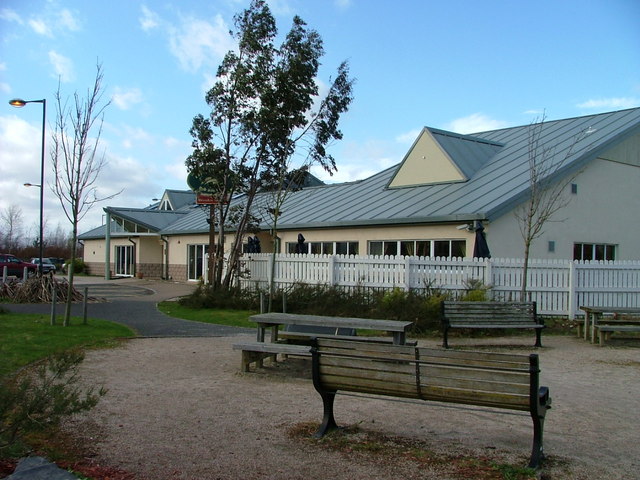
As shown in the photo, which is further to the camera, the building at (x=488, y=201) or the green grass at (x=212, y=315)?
the building at (x=488, y=201)

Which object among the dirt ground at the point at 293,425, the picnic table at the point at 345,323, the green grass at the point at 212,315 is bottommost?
the green grass at the point at 212,315

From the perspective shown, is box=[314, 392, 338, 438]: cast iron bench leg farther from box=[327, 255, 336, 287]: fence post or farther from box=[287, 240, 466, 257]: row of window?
box=[287, 240, 466, 257]: row of window

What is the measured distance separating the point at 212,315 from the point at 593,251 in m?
12.4

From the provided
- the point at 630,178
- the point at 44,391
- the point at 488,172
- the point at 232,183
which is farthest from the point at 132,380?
the point at 630,178

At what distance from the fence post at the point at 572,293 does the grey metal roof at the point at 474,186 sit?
2.48 m

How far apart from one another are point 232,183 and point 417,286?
765cm

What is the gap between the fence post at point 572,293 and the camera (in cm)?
1658

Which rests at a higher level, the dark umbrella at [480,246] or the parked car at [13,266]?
the dark umbrella at [480,246]

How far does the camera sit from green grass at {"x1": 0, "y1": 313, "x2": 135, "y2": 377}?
959 centimetres

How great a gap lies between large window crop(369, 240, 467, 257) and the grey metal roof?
77 centimetres

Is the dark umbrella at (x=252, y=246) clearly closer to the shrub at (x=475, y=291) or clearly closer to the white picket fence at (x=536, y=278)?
the white picket fence at (x=536, y=278)

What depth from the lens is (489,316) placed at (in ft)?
42.1

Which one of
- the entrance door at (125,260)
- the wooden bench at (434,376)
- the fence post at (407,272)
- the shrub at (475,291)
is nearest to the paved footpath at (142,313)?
the fence post at (407,272)

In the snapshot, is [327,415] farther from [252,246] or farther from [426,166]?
[426,166]
